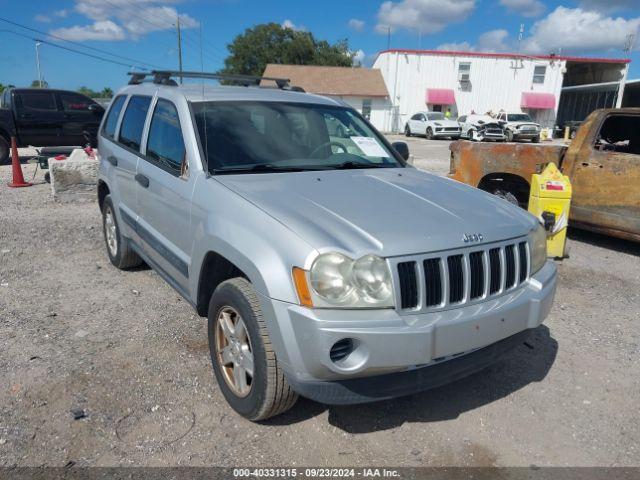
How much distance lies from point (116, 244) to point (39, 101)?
10258 millimetres

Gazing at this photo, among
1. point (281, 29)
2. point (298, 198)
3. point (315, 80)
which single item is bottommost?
point (298, 198)

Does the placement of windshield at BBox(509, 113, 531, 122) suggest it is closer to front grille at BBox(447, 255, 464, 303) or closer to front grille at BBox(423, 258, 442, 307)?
front grille at BBox(447, 255, 464, 303)

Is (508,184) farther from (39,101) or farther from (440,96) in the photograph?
(440,96)

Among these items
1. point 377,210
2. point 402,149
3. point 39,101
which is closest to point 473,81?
point 39,101

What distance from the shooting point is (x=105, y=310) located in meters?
4.30

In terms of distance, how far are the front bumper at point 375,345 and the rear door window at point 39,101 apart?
43.9ft

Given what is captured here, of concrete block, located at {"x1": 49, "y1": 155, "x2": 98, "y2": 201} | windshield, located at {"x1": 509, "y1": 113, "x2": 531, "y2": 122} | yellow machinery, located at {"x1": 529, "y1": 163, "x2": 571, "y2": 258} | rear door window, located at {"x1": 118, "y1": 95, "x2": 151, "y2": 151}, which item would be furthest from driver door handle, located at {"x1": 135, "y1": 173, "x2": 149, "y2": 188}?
windshield, located at {"x1": 509, "y1": 113, "x2": 531, "y2": 122}

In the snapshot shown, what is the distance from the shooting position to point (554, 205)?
588cm

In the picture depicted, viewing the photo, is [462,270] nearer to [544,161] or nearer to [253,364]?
[253,364]

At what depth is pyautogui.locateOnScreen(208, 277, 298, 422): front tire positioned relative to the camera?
2498 mm

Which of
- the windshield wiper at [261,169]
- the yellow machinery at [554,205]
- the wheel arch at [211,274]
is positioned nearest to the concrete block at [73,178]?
the windshield wiper at [261,169]

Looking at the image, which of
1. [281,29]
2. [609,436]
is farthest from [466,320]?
[281,29]

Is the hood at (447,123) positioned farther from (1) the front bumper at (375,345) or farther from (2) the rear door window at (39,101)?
(1) the front bumper at (375,345)

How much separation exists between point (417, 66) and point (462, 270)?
4088 cm
